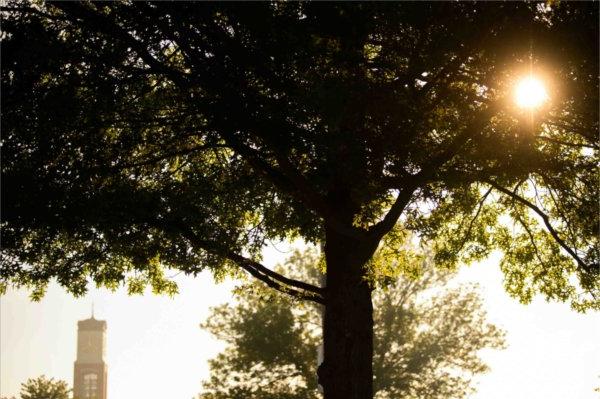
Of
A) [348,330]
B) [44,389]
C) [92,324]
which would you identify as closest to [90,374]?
[92,324]

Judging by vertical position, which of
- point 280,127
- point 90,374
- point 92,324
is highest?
point 92,324

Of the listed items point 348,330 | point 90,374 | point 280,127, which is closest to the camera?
point 280,127

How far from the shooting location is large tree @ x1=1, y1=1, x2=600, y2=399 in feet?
34.7

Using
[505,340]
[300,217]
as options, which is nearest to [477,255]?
[300,217]

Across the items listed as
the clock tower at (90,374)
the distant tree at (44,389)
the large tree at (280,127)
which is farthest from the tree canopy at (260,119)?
the clock tower at (90,374)

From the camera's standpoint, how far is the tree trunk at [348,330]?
12.6 metres

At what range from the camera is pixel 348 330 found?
42.0ft

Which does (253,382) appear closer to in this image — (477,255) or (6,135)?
(477,255)

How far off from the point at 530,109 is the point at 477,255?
256 inches

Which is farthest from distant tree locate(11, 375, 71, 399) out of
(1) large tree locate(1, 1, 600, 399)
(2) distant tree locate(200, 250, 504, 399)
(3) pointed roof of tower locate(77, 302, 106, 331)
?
(3) pointed roof of tower locate(77, 302, 106, 331)

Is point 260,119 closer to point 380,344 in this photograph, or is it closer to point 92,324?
point 380,344

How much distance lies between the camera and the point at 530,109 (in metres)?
11.8

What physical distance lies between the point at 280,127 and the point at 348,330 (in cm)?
357

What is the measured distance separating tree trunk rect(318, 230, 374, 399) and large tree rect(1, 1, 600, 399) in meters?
0.03
